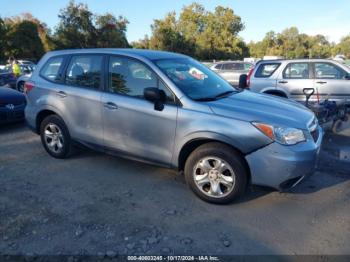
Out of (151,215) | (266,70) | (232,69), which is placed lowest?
(151,215)

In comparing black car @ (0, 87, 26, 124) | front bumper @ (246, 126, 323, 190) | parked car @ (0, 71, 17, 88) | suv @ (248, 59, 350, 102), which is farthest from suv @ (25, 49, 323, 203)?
parked car @ (0, 71, 17, 88)

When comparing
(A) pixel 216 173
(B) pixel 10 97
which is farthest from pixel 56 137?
(B) pixel 10 97

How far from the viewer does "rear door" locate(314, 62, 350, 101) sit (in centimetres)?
846

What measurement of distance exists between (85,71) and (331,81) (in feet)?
21.4

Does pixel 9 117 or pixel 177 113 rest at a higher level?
pixel 177 113

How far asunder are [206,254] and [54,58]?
3994 millimetres

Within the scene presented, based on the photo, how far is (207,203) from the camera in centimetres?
391

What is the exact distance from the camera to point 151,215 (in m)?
3.65

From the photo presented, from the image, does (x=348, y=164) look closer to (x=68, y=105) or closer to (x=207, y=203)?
(x=207, y=203)

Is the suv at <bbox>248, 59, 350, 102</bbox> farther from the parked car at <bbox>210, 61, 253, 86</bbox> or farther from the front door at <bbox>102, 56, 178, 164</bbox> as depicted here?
the parked car at <bbox>210, 61, 253, 86</bbox>

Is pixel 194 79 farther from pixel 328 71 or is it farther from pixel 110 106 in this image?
pixel 328 71

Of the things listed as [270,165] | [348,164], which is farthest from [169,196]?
→ [348,164]

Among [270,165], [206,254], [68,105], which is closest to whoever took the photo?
[206,254]

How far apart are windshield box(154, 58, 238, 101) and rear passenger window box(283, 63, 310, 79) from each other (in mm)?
4545
